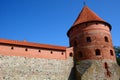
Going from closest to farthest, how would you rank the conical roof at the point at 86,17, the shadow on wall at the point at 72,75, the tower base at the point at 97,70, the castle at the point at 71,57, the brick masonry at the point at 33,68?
1. the brick masonry at the point at 33,68
2. the castle at the point at 71,57
3. the tower base at the point at 97,70
4. the shadow on wall at the point at 72,75
5. the conical roof at the point at 86,17

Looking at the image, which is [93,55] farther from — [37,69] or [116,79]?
[37,69]

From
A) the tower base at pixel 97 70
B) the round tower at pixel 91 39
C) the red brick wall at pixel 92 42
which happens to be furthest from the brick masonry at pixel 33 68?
the round tower at pixel 91 39

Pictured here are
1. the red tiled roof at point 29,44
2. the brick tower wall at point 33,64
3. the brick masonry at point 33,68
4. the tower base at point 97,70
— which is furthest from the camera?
the tower base at point 97,70

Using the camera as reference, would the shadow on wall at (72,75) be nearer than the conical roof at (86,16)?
Yes

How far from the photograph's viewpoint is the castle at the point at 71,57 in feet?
58.0

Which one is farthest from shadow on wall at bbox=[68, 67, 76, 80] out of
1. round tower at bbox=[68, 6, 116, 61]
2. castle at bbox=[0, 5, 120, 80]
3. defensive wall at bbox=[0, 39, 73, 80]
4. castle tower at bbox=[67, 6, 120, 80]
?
round tower at bbox=[68, 6, 116, 61]

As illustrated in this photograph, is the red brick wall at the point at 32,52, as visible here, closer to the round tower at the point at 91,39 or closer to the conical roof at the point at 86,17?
the round tower at the point at 91,39

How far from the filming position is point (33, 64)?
18453 mm

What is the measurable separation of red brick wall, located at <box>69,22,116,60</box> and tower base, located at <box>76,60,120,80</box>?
662 millimetres

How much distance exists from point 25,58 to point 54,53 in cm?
344

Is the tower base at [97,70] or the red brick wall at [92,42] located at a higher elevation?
the red brick wall at [92,42]

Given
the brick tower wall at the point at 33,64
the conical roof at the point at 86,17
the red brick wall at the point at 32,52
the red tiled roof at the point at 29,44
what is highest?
the conical roof at the point at 86,17

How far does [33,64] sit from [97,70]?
6.58m

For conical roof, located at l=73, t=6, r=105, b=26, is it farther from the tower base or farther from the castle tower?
the tower base
